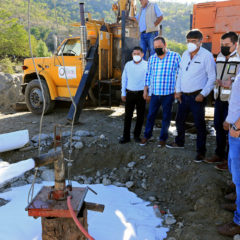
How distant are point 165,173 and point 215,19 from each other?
3.65 meters

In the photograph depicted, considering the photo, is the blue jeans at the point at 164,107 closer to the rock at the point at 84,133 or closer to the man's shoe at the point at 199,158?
the man's shoe at the point at 199,158

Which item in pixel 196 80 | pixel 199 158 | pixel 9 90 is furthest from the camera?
pixel 9 90

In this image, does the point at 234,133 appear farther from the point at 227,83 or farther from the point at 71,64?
the point at 71,64

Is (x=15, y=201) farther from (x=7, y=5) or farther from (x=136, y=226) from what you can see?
(x=7, y=5)

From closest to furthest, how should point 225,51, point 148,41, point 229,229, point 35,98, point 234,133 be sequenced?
point 234,133 → point 229,229 → point 225,51 → point 148,41 → point 35,98

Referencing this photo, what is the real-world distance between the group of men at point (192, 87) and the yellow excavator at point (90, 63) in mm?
2023

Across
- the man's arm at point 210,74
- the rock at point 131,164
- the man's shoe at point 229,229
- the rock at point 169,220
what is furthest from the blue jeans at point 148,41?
the man's shoe at point 229,229

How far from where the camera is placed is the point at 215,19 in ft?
18.4

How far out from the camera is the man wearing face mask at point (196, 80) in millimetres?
3506

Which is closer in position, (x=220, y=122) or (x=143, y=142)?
(x=220, y=122)

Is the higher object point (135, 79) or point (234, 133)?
point (135, 79)

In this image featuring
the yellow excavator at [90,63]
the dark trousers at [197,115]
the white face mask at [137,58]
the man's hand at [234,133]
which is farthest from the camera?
the yellow excavator at [90,63]

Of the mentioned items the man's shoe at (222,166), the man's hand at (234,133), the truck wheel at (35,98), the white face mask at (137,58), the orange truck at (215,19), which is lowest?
the man's shoe at (222,166)

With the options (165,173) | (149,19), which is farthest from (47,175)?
(149,19)
